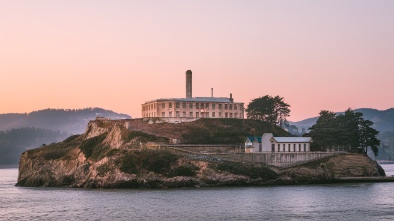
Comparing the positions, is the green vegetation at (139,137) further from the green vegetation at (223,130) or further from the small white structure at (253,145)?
the small white structure at (253,145)

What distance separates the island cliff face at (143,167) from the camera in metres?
128

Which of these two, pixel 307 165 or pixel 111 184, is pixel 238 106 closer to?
pixel 307 165

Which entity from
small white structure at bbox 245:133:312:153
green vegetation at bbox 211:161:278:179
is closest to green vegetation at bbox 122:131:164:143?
small white structure at bbox 245:133:312:153

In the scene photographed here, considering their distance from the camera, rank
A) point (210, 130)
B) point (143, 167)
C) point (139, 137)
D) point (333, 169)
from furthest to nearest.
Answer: point (210, 130), point (139, 137), point (333, 169), point (143, 167)

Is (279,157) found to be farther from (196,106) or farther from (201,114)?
(196,106)

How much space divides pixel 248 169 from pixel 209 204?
37630 mm

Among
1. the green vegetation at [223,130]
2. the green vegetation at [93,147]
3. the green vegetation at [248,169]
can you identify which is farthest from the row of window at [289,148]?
the green vegetation at [93,147]

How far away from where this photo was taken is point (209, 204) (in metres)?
95.9

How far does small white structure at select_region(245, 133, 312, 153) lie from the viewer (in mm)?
146750

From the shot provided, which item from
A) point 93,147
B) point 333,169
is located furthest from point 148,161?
point 333,169

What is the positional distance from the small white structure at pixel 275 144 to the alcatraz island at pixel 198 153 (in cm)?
25

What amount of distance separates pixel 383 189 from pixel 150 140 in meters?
58.0

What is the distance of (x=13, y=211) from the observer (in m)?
95.3

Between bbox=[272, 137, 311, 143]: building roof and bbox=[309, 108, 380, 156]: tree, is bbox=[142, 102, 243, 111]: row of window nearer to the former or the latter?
bbox=[309, 108, 380, 156]: tree
